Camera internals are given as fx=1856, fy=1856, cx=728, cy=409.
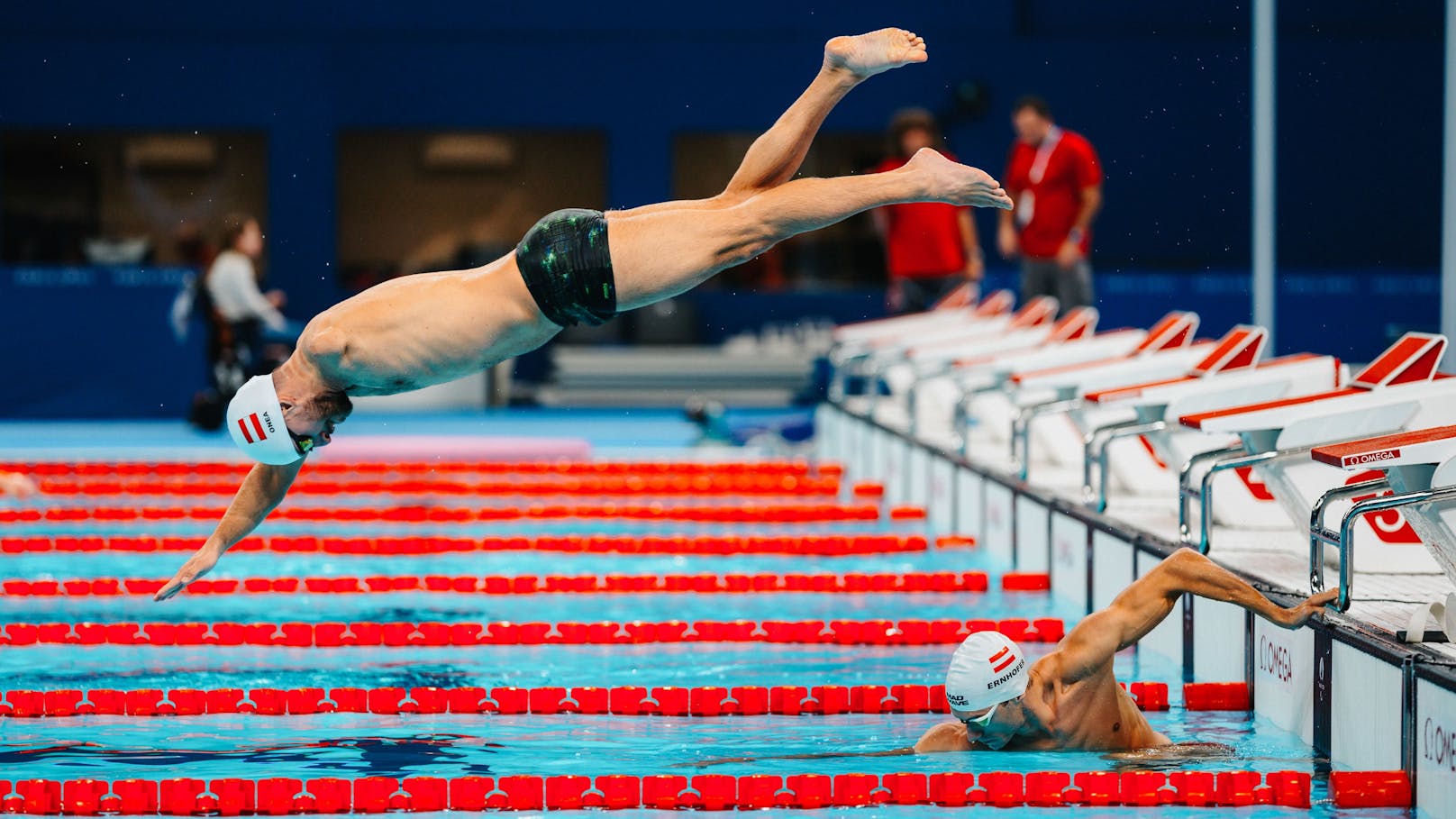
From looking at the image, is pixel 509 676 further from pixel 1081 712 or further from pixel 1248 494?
pixel 1248 494

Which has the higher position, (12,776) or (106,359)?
(106,359)

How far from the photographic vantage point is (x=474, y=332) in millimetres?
5172

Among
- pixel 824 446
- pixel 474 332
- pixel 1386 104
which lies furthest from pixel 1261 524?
pixel 1386 104

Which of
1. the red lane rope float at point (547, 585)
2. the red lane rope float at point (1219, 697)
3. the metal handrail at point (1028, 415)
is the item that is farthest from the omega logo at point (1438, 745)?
the metal handrail at point (1028, 415)

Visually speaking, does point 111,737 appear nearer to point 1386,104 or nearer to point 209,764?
point 209,764

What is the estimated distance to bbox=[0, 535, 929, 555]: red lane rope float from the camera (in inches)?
345

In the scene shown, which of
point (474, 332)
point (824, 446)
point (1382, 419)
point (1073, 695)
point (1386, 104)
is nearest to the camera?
point (1073, 695)

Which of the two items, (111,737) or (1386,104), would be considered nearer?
(111,737)

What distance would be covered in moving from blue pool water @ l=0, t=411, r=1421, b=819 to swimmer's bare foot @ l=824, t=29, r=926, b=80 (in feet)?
6.12

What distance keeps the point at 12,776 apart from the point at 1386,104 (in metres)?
14.4

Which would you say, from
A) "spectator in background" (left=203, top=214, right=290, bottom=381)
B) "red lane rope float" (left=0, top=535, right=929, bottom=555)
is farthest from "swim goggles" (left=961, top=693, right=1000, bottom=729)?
"spectator in background" (left=203, top=214, right=290, bottom=381)

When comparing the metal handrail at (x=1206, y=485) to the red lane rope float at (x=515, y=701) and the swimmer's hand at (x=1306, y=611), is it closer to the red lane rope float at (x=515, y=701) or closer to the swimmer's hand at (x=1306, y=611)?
the red lane rope float at (x=515, y=701)

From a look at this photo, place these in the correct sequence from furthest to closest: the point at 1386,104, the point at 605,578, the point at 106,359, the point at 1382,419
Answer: the point at 1386,104 < the point at 106,359 < the point at 605,578 < the point at 1382,419

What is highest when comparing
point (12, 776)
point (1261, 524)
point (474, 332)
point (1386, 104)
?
point (1386, 104)
